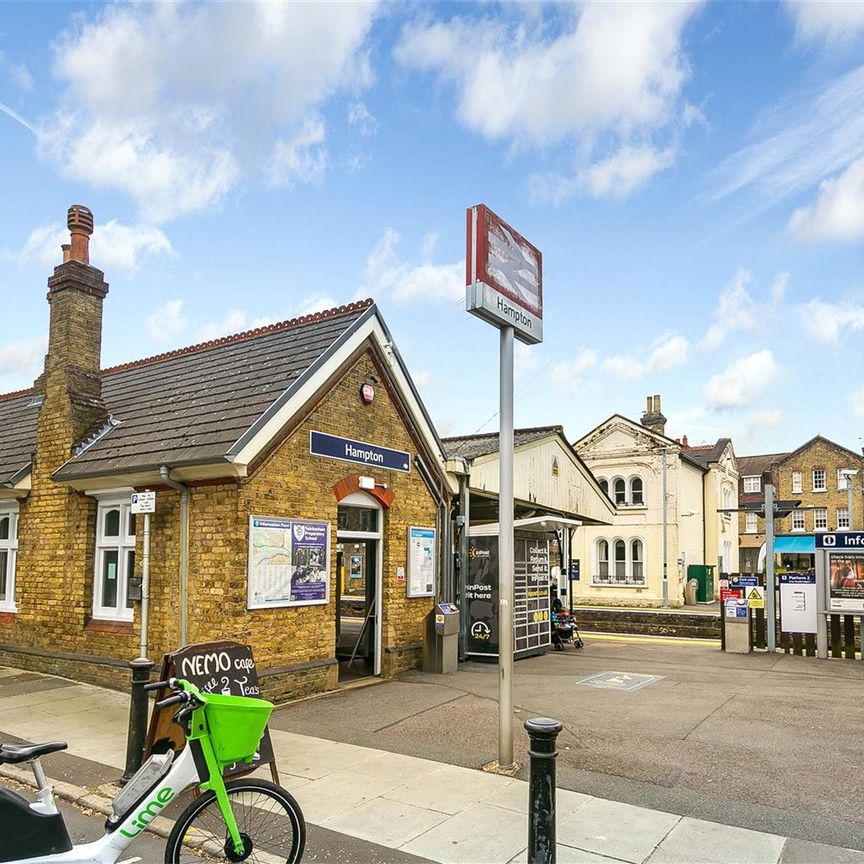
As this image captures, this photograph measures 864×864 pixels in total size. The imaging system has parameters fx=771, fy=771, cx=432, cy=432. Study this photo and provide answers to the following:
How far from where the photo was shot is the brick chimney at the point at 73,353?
41.0 ft

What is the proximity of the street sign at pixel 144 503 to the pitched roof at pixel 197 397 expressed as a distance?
0.41 metres

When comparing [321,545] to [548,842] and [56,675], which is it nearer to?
[56,675]

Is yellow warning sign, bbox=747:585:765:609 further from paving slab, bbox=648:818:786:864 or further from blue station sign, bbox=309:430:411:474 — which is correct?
paving slab, bbox=648:818:786:864

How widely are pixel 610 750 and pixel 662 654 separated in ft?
28.5

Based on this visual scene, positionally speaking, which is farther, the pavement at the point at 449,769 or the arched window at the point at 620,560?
the arched window at the point at 620,560

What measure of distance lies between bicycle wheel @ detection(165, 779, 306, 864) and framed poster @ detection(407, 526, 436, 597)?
7.78 meters

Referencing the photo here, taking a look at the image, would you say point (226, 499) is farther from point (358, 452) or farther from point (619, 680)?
point (619, 680)

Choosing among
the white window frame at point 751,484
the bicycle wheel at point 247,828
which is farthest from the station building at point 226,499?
the white window frame at point 751,484

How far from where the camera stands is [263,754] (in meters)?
6.39

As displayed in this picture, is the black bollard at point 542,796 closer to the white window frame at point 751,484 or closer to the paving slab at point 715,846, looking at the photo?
the paving slab at point 715,846

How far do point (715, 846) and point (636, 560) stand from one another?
3074cm

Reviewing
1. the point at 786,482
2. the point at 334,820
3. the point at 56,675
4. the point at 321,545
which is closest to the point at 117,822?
the point at 334,820

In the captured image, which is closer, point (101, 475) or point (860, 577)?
point (101, 475)

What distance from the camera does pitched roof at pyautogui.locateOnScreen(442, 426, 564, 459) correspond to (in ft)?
53.3
